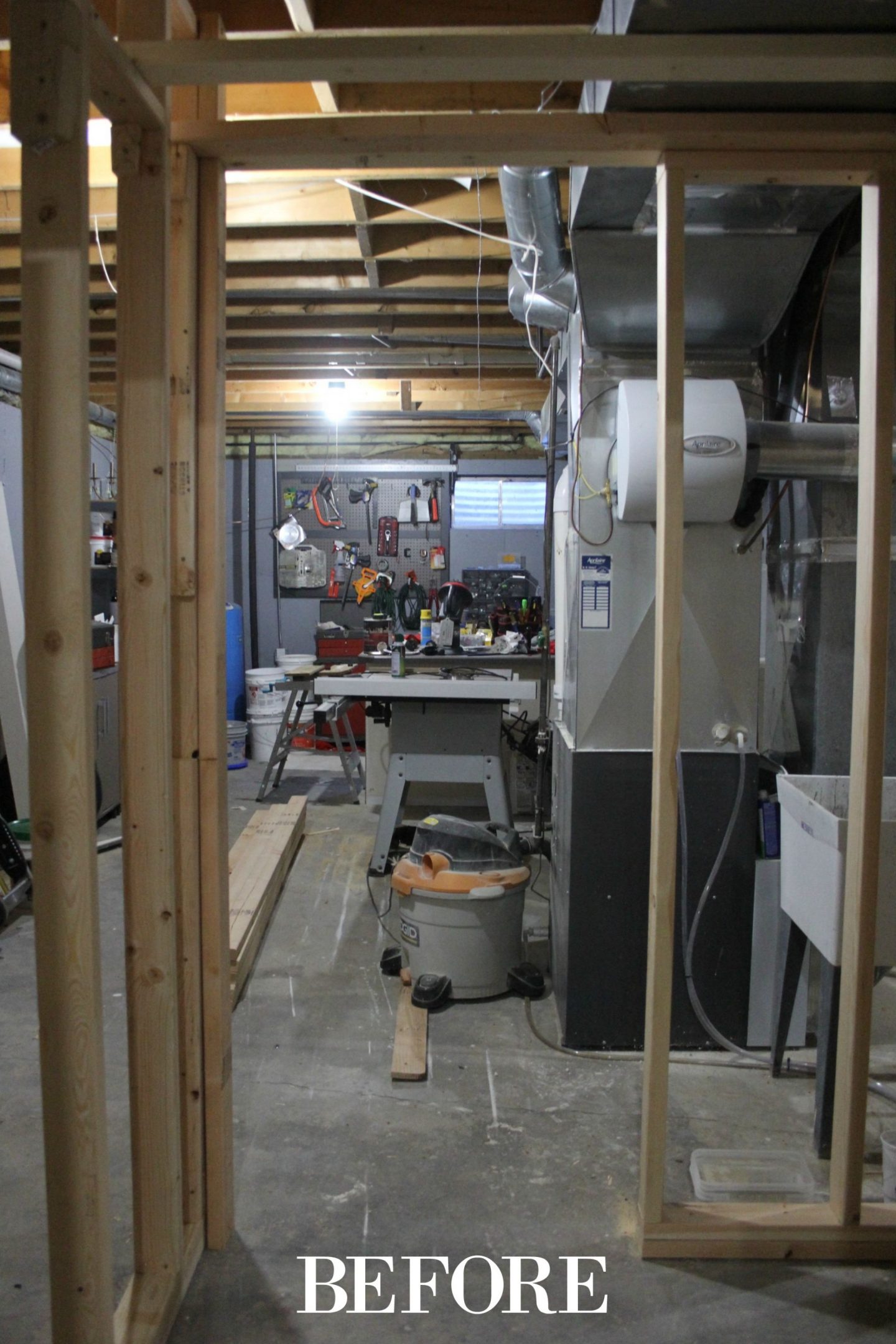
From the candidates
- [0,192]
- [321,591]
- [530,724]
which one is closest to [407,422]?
[321,591]

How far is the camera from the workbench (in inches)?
151

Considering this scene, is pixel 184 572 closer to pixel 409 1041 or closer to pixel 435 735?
pixel 409 1041

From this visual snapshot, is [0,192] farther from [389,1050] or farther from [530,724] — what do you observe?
[530,724]

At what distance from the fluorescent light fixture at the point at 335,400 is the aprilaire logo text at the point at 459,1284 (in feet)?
15.2

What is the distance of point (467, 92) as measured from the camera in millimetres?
2219

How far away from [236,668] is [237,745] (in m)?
0.90

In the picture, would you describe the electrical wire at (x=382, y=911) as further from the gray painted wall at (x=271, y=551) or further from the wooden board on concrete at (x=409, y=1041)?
the gray painted wall at (x=271, y=551)

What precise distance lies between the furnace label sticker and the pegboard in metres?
4.61

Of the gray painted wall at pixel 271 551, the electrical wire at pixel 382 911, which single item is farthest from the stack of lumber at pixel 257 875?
the gray painted wall at pixel 271 551

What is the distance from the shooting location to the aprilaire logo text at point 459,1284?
1.63 m

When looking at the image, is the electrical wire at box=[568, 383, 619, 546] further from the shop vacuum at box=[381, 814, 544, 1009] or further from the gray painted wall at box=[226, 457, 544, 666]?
the gray painted wall at box=[226, 457, 544, 666]

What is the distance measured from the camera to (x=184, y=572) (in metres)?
1.59

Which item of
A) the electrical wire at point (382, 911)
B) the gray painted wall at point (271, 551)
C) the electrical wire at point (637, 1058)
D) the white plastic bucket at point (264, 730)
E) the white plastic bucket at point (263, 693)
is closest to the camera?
the electrical wire at point (637, 1058)

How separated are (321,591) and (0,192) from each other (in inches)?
181
